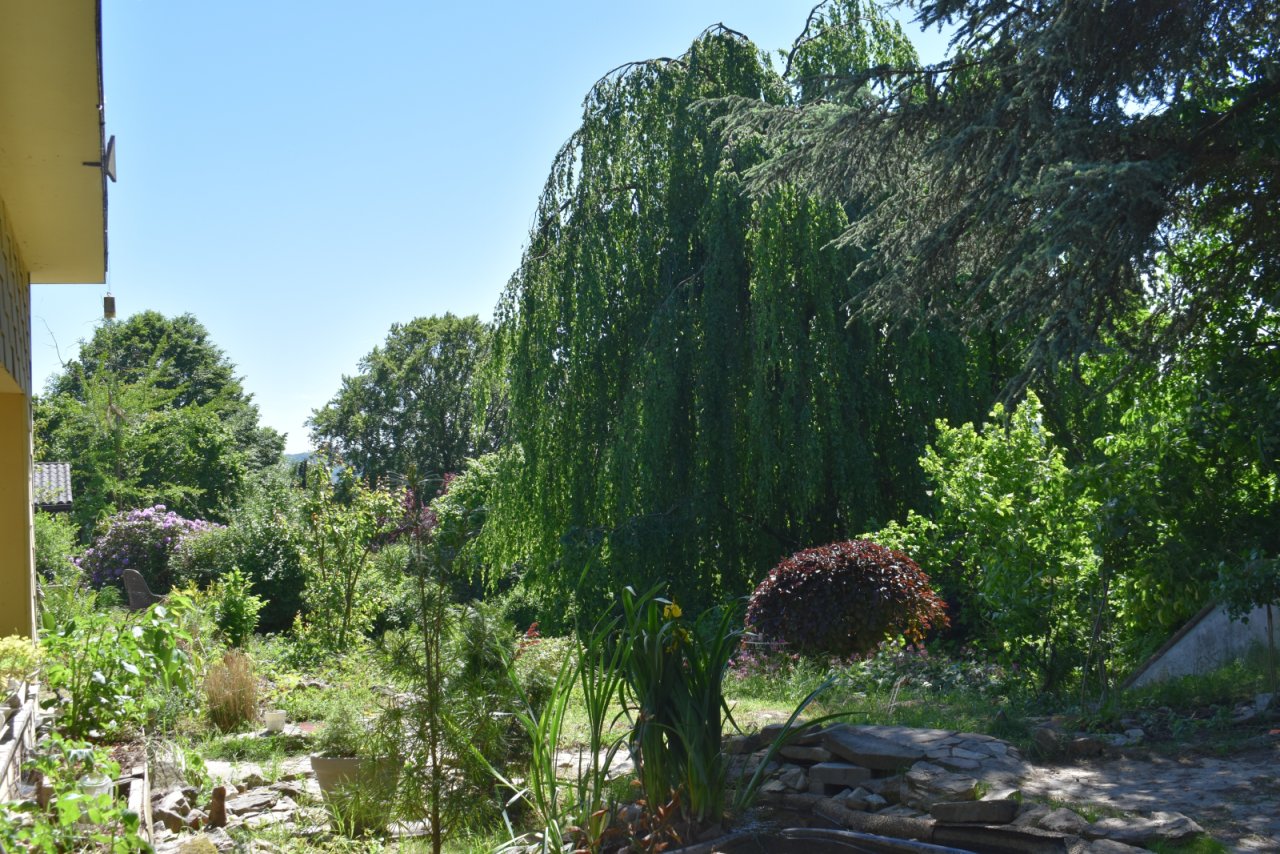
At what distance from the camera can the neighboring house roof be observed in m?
16.3

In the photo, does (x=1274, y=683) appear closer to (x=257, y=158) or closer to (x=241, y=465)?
(x=257, y=158)

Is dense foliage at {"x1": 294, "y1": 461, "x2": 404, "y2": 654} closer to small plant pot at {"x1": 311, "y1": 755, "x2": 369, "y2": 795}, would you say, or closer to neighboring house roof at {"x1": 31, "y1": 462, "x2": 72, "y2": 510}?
small plant pot at {"x1": 311, "y1": 755, "x2": 369, "y2": 795}

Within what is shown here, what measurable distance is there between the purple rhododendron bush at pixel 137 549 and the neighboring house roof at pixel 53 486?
2.71 feet

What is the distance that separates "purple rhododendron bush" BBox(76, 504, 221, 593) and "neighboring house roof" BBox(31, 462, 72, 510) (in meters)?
0.83

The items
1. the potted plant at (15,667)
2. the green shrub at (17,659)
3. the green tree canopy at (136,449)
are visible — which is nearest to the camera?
the potted plant at (15,667)

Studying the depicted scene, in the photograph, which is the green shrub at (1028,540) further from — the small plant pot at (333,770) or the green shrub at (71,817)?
the green shrub at (71,817)

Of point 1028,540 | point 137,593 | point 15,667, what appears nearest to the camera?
point 15,667

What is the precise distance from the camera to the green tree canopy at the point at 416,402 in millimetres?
30328

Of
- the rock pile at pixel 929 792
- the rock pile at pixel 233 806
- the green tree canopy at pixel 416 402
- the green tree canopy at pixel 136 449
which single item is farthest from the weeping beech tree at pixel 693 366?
the green tree canopy at pixel 416 402

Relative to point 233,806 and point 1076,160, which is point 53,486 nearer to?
point 233,806

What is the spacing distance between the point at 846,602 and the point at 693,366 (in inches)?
139

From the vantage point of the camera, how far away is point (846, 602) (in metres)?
7.45

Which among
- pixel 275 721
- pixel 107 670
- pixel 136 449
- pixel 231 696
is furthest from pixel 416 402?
pixel 107 670

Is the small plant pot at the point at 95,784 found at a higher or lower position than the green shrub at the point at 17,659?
lower
